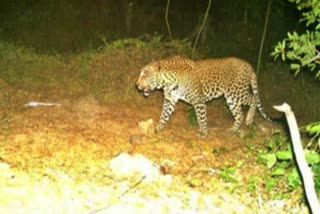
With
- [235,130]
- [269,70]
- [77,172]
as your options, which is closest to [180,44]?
[269,70]

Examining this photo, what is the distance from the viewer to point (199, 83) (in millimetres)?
9266

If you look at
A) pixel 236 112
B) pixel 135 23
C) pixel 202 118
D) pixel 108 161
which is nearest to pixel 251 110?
pixel 236 112

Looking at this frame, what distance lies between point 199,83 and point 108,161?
2292 millimetres

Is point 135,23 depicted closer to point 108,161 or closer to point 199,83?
point 199,83

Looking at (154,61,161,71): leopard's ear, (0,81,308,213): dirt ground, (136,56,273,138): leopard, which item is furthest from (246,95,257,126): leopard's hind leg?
(154,61,161,71): leopard's ear

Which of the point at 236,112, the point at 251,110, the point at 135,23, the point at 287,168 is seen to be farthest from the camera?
the point at 135,23

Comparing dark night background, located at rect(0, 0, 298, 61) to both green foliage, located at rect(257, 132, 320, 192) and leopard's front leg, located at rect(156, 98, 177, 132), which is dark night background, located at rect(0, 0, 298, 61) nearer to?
leopard's front leg, located at rect(156, 98, 177, 132)

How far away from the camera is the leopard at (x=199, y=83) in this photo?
9.09m

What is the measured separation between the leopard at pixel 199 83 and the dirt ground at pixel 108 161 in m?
0.39

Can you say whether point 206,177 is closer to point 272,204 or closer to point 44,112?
point 272,204

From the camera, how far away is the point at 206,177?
758 cm

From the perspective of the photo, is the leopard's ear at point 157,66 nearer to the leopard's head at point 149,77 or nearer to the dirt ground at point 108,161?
the leopard's head at point 149,77

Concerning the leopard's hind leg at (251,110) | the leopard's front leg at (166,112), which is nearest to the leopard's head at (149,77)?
the leopard's front leg at (166,112)

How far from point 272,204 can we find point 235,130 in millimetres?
2717
